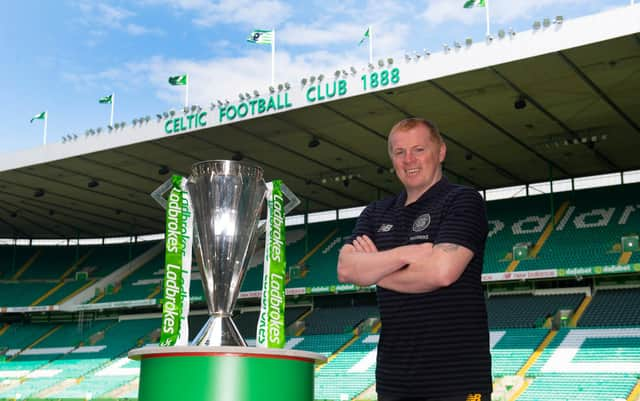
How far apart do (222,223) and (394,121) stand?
20668 mm

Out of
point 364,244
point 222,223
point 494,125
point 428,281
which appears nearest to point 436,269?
point 428,281

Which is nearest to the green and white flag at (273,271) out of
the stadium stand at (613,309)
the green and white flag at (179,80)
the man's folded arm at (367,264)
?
the man's folded arm at (367,264)

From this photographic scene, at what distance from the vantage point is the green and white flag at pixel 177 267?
18.5ft

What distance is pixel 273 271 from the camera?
5.52 m

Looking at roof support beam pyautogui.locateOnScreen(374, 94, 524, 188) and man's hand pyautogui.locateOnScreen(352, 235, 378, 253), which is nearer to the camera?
man's hand pyautogui.locateOnScreen(352, 235, 378, 253)

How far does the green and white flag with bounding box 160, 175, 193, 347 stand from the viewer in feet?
18.5

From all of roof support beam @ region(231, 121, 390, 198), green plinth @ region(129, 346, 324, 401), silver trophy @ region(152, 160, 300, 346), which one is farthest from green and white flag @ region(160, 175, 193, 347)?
roof support beam @ region(231, 121, 390, 198)

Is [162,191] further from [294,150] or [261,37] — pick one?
[294,150]

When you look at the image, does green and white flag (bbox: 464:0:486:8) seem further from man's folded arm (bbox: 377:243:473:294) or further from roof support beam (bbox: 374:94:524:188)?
man's folded arm (bbox: 377:243:473:294)

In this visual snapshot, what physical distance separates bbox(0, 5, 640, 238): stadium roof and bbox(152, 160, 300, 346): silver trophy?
52.3 feet

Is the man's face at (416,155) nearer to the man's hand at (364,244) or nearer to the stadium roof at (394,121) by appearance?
the man's hand at (364,244)

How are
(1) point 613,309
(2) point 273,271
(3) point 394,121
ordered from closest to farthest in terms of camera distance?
(2) point 273,271, (3) point 394,121, (1) point 613,309

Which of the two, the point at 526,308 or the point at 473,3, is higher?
the point at 473,3

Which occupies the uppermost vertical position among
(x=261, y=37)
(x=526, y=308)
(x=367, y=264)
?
(x=261, y=37)
